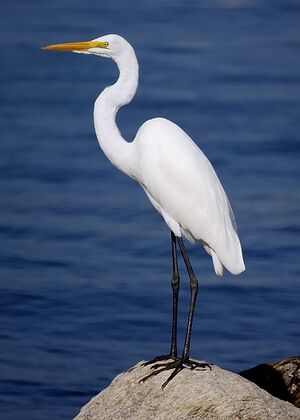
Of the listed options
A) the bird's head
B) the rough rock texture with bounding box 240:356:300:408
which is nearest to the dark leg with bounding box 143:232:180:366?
the rough rock texture with bounding box 240:356:300:408

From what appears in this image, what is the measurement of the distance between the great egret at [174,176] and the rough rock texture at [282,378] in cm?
74

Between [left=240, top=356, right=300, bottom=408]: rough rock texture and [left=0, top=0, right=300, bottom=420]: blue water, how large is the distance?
187 cm

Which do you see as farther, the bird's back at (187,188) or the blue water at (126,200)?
the blue water at (126,200)

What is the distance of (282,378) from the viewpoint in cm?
750

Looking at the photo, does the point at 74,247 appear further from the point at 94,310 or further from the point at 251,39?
the point at 251,39

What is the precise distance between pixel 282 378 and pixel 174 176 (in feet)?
4.57

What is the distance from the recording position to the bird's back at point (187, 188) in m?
7.02

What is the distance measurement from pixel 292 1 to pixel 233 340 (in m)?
13.9

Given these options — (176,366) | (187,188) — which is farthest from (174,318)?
(187,188)

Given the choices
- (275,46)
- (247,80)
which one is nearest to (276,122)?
(247,80)

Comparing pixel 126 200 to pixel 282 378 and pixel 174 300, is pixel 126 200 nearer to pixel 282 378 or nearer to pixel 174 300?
pixel 282 378

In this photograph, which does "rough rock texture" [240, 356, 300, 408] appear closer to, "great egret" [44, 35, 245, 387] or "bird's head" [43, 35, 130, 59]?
"great egret" [44, 35, 245, 387]

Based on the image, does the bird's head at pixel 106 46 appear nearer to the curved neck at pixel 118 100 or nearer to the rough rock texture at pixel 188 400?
the curved neck at pixel 118 100

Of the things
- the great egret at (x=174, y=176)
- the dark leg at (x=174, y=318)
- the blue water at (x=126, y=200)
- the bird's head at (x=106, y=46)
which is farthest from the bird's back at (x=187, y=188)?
the blue water at (x=126, y=200)
